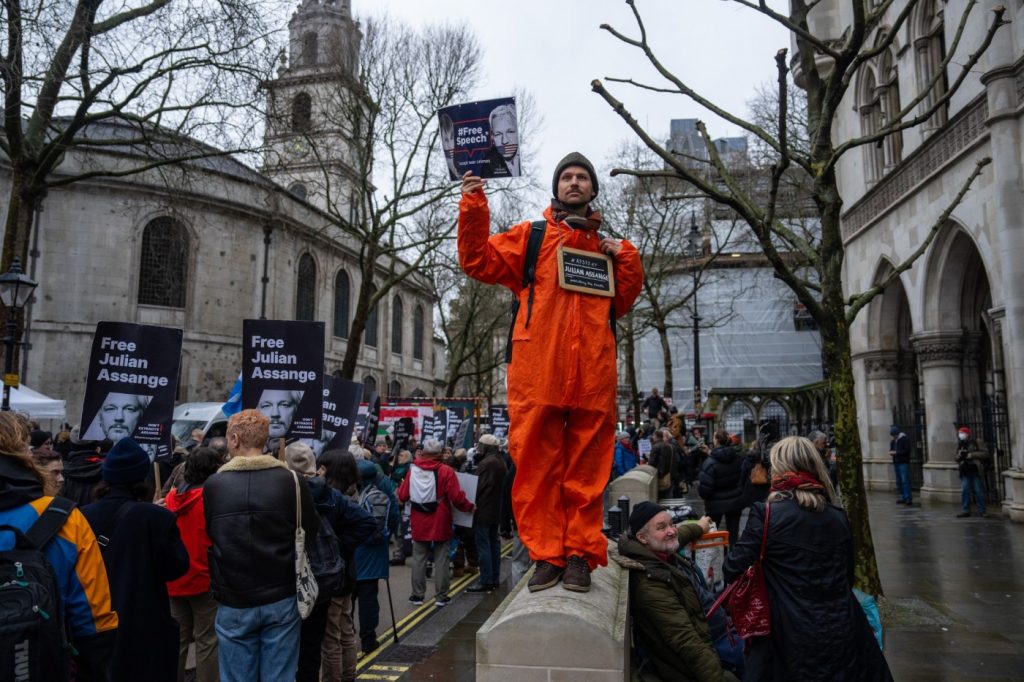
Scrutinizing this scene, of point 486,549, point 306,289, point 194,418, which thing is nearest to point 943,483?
point 486,549

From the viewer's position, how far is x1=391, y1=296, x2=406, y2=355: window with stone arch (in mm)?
48384

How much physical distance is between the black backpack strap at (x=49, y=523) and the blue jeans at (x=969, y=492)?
15825 mm

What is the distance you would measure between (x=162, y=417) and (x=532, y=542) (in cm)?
471

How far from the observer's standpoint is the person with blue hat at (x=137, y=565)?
13.8 ft

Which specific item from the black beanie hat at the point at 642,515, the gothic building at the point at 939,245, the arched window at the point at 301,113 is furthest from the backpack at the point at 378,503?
the gothic building at the point at 939,245

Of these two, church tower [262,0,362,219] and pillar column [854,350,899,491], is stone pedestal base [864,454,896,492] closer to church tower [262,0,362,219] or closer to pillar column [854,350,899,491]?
pillar column [854,350,899,491]

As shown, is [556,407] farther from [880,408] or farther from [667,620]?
[880,408]

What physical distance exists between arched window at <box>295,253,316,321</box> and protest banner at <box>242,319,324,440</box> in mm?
29215

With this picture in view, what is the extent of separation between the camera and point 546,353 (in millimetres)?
3549

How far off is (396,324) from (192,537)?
44.6 metres

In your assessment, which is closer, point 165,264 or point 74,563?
point 74,563

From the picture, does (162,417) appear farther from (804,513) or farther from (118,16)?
(118,16)

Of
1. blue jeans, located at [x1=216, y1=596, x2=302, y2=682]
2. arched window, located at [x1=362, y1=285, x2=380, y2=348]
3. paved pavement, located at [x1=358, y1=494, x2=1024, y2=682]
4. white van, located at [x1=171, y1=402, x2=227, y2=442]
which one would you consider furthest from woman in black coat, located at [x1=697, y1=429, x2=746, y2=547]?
arched window, located at [x1=362, y1=285, x2=380, y2=348]

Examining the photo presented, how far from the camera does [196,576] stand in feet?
17.4
